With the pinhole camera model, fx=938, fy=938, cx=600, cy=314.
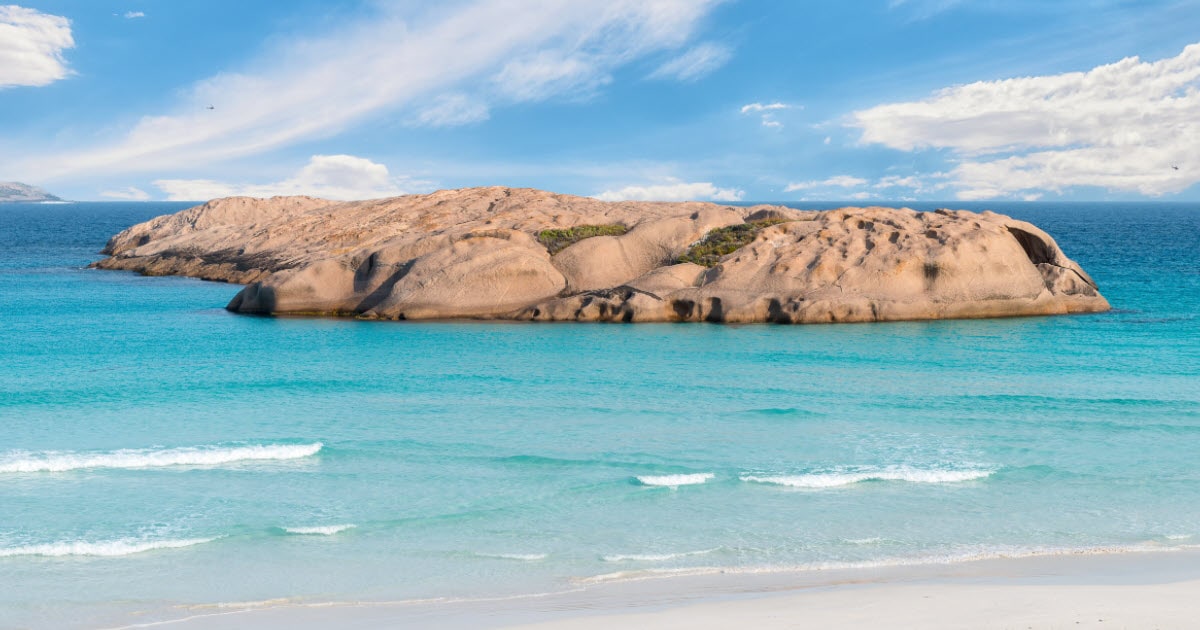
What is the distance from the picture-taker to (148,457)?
1819cm

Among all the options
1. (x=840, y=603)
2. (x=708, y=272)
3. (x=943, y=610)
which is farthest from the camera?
(x=708, y=272)

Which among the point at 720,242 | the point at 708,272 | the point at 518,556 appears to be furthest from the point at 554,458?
the point at 720,242

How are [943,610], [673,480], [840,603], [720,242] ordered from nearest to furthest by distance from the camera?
1. [943,610]
2. [840,603]
3. [673,480]
4. [720,242]

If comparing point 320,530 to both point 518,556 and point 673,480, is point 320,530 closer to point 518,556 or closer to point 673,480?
point 518,556

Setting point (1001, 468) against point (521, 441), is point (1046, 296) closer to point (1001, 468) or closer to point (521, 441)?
point (1001, 468)

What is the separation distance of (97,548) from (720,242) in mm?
30119

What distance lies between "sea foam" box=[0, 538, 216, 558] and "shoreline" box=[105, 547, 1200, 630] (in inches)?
104

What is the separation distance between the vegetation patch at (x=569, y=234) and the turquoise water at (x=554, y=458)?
29.7 feet

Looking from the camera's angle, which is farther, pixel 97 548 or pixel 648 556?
pixel 97 548

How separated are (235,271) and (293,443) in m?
43.7

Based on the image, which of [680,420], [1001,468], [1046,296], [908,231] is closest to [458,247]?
[908,231]

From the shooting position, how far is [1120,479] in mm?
16609

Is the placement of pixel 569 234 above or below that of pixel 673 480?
above

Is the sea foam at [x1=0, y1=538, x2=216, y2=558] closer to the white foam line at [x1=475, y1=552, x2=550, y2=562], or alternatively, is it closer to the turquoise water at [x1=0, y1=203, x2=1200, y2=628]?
the turquoise water at [x1=0, y1=203, x2=1200, y2=628]
